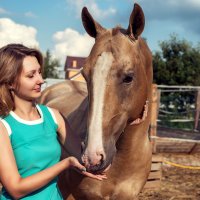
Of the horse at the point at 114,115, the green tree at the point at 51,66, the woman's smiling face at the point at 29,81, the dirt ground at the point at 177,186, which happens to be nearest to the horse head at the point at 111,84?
the horse at the point at 114,115

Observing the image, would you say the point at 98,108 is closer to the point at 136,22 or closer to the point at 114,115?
the point at 114,115

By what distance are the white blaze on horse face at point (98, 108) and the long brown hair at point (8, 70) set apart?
49 centimetres

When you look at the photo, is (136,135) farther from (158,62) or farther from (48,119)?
(158,62)

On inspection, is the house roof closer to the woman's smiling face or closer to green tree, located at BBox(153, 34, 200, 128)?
green tree, located at BBox(153, 34, 200, 128)

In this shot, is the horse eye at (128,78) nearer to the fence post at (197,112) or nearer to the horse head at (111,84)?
the horse head at (111,84)

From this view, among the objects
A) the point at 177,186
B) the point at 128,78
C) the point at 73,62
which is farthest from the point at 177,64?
the point at 73,62

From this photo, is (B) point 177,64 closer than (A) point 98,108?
No

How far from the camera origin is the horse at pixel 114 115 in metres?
2.23

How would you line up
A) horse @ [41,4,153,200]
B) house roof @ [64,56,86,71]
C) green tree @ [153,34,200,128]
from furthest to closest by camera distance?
house roof @ [64,56,86,71] → green tree @ [153,34,200,128] → horse @ [41,4,153,200]

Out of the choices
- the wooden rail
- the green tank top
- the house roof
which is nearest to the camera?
the green tank top

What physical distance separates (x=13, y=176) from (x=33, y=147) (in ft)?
0.70

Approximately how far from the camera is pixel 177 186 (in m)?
6.15

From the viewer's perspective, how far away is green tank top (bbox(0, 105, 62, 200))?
1.98m

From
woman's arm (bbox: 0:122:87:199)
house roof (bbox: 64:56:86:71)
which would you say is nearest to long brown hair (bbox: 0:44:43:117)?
woman's arm (bbox: 0:122:87:199)
